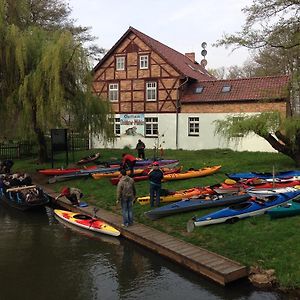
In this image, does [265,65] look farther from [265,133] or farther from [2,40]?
[2,40]

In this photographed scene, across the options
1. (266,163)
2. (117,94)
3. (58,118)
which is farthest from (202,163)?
(117,94)

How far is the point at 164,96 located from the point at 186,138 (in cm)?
344

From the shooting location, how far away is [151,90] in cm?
2838

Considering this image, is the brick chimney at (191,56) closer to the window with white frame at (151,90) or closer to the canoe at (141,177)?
the window with white frame at (151,90)

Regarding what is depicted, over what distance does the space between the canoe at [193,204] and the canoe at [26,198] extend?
16.5 feet

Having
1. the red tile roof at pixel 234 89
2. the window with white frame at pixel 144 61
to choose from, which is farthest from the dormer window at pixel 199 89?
the window with white frame at pixel 144 61

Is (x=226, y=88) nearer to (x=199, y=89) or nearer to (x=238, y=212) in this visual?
(x=199, y=89)

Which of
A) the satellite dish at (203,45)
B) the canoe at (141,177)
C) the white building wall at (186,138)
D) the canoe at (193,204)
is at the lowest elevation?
the canoe at (193,204)

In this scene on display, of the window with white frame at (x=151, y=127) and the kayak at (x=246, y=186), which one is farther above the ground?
the window with white frame at (x=151, y=127)

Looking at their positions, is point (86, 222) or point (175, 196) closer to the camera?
point (86, 222)

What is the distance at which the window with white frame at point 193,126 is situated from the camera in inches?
1071

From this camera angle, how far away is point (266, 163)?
64.2ft

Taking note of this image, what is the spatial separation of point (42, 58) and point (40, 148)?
16.4ft

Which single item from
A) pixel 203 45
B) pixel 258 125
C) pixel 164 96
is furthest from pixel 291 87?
pixel 203 45
